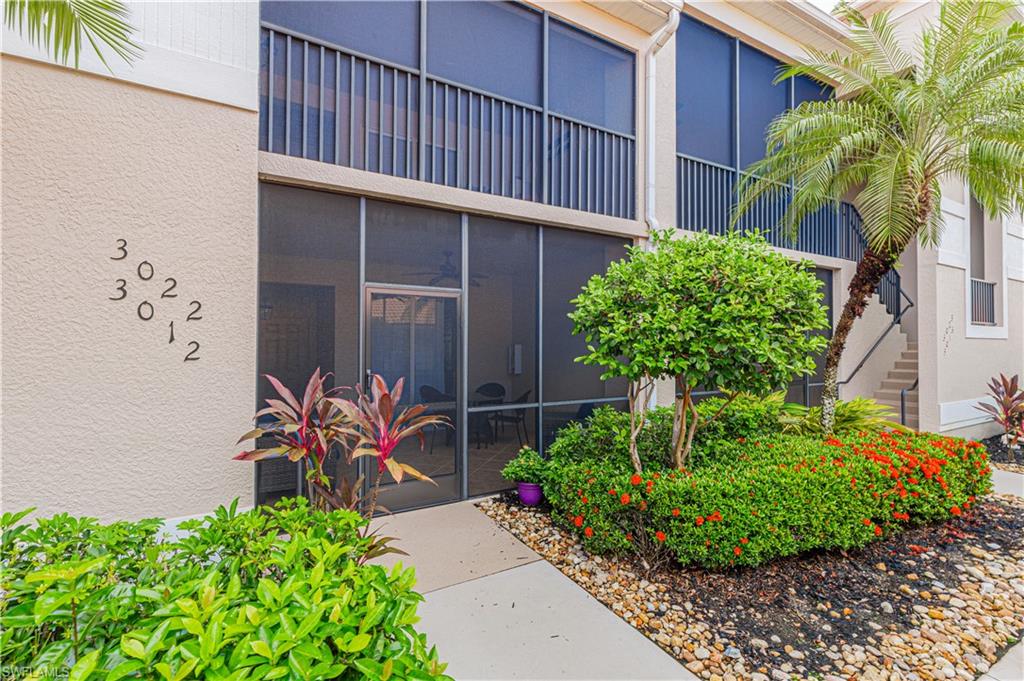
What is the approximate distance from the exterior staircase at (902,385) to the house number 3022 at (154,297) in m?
10.9

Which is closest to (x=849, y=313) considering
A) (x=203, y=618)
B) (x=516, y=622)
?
(x=516, y=622)

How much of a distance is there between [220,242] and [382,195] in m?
1.62

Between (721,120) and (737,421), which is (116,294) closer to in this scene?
(737,421)

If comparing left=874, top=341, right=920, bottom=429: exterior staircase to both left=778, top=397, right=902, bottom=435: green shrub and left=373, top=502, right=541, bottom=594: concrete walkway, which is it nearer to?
left=778, top=397, right=902, bottom=435: green shrub

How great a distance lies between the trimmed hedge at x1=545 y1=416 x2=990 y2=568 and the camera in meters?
3.33

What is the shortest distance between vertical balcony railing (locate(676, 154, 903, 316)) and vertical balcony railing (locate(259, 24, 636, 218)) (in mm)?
1205

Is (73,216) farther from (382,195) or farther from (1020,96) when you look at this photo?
(1020,96)

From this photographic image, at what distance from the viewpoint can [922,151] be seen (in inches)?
214

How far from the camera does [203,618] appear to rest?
1296 millimetres

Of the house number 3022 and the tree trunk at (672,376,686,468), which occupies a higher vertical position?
the house number 3022

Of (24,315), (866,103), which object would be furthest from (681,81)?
(24,315)

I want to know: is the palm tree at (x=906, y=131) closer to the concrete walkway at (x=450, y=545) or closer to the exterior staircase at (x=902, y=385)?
the concrete walkway at (x=450, y=545)

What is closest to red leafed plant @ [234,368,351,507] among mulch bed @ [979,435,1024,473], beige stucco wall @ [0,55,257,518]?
beige stucco wall @ [0,55,257,518]

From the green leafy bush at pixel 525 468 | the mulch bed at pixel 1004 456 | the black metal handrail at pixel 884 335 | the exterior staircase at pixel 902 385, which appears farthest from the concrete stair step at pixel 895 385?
the green leafy bush at pixel 525 468
